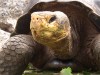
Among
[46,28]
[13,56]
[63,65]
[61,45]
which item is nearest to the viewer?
[46,28]

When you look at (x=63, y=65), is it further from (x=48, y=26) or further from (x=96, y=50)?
(x=48, y=26)

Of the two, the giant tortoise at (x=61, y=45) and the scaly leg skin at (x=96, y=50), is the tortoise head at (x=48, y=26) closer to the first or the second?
the giant tortoise at (x=61, y=45)

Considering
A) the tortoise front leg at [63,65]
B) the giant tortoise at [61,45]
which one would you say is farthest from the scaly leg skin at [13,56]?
the tortoise front leg at [63,65]

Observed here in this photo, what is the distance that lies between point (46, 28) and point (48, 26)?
0.02 metres

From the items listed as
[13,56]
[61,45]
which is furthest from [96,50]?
[13,56]

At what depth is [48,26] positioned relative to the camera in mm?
2215

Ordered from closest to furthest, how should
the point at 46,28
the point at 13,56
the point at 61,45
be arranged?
the point at 46,28 → the point at 61,45 → the point at 13,56

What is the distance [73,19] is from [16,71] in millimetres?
700

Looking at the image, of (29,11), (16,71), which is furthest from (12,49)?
(29,11)

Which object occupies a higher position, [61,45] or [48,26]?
[48,26]

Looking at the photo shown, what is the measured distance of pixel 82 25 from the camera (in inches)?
125

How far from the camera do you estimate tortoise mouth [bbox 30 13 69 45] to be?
2.20 metres

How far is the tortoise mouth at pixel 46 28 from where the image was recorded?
2195 mm

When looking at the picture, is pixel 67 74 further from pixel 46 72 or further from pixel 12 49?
pixel 46 72
